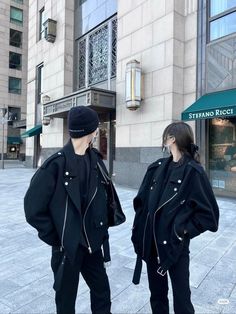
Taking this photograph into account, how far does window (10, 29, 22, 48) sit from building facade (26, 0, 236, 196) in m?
26.5

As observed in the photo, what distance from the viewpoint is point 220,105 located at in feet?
26.9

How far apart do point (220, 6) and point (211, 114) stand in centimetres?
397

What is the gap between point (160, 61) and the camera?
1038cm

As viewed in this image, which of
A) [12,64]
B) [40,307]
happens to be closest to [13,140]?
[12,64]

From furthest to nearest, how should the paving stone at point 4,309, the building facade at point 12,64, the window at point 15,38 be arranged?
the window at point 15,38
the building facade at point 12,64
the paving stone at point 4,309

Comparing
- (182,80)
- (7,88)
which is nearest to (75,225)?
(182,80)

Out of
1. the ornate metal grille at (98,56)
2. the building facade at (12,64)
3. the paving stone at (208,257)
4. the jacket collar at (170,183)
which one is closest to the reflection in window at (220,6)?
the ornate metal grille at (98,56)

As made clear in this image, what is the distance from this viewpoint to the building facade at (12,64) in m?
37.0

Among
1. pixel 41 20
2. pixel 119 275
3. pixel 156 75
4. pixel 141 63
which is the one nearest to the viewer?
pixel 119 275

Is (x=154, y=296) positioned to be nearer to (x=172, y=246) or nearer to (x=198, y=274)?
(x=172, y=246)

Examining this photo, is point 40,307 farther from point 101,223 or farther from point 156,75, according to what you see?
point 156,75

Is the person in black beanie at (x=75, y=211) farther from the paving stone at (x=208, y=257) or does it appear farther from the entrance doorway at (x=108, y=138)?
the entrance doorway at (x=108, y=138)

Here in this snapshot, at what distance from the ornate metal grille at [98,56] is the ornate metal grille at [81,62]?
22.5 inches

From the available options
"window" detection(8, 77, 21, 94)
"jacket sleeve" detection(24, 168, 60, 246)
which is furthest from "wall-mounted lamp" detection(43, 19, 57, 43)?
"window" detection(8, 77, 21, 94)
